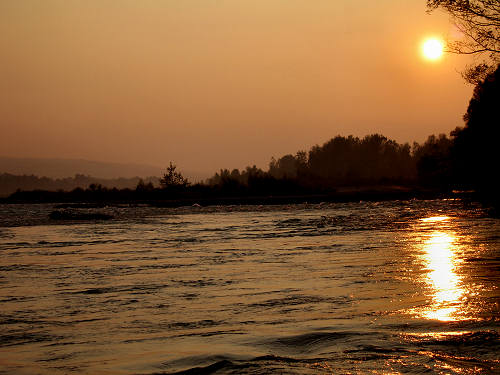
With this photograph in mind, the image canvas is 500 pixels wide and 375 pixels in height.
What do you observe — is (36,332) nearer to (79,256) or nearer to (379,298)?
(379,298)

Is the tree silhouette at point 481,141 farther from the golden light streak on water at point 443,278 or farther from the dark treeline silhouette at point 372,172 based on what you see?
the golden light streak on water at point 443,278

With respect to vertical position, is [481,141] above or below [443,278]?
above

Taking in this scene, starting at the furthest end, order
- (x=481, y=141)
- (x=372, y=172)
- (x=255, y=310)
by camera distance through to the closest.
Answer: (x=372, y=172) < (x=481, y=141) < (x=255, y=310)

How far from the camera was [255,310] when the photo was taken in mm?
8984

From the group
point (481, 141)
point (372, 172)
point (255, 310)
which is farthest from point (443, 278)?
point (372, 172)

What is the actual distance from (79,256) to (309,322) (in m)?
10.7

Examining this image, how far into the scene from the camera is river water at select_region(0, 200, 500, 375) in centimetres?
638

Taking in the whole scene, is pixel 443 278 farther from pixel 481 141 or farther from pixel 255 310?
pixel 481 141

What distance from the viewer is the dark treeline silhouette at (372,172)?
4206 centimetres

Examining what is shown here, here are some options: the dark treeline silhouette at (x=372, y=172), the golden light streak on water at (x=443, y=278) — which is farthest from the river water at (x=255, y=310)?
the dark treeline silhouette at (x=372, y=172)

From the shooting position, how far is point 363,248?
17.7 m

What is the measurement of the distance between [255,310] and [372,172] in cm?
11395

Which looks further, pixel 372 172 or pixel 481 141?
pixel 372 172

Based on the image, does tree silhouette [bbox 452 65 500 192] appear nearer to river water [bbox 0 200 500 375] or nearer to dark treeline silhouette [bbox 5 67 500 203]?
dark treeline silhouette [bbox 5 67 500 203]
